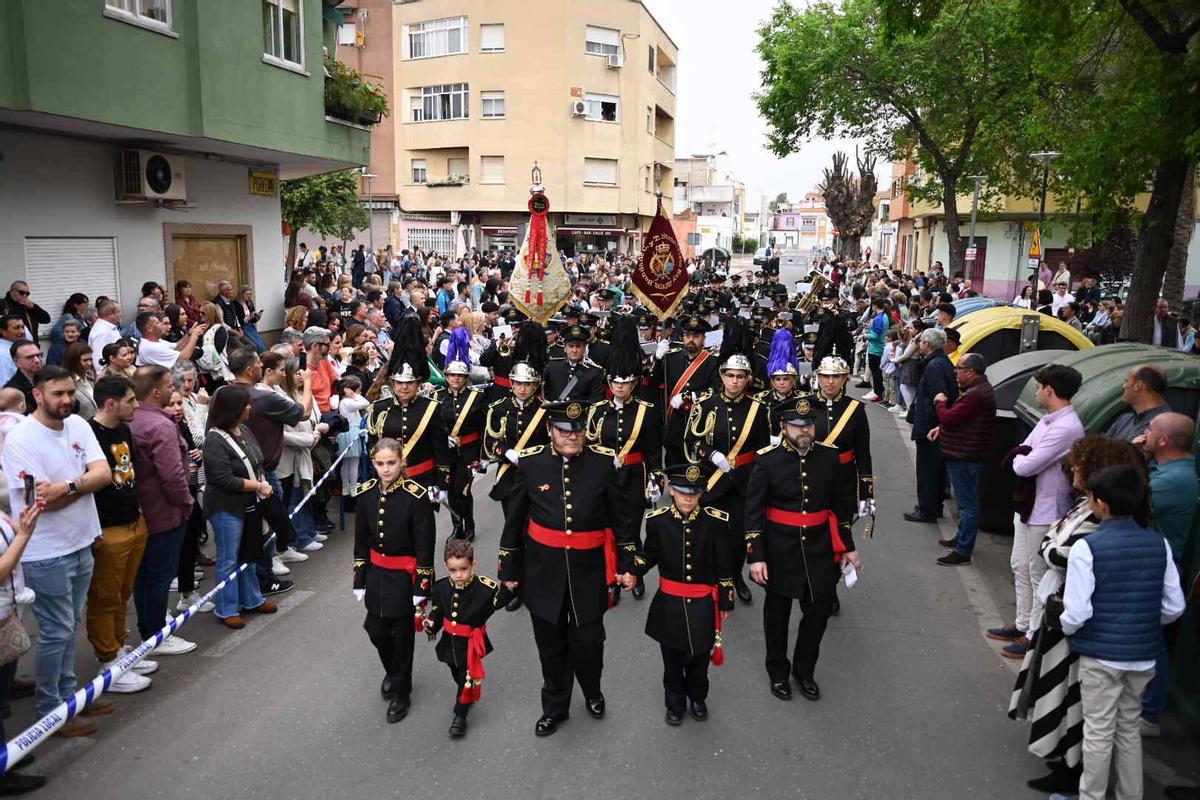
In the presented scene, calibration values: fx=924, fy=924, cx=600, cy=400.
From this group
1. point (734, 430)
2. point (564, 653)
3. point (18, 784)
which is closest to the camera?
point (18, 784)

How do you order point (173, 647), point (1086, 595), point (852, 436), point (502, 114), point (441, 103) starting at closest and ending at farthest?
1. point (1086, 595)
2. point (173, 647)
3. point (852, 436)
4. point (502, 114)
5. point (441, 103)

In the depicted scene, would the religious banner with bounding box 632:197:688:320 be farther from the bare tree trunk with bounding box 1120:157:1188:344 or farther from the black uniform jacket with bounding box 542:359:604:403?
the bare tree trunk with bounding box 1120:157:1188:344

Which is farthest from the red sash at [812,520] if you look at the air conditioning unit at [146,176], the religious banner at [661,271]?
the air conditioning unit at [146,176]

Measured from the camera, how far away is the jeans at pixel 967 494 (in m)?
8.52

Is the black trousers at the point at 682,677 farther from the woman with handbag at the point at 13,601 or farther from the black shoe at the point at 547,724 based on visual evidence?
the woman with handbag at the point at 13,601

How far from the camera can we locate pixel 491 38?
4172 centimetres

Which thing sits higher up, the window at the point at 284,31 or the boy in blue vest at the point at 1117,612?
the window at the point at 284,31

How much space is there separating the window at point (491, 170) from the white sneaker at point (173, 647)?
3766cm

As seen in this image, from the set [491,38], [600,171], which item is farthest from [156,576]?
[491,38]

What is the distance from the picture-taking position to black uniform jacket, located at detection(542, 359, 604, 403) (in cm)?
950

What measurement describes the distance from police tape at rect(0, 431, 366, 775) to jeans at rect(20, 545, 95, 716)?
0.12 meters

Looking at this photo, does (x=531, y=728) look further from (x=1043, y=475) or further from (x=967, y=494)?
(x=967, y=494)

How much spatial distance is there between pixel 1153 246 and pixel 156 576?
12.0 meters

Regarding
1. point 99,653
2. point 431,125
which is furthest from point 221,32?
point 431,125
